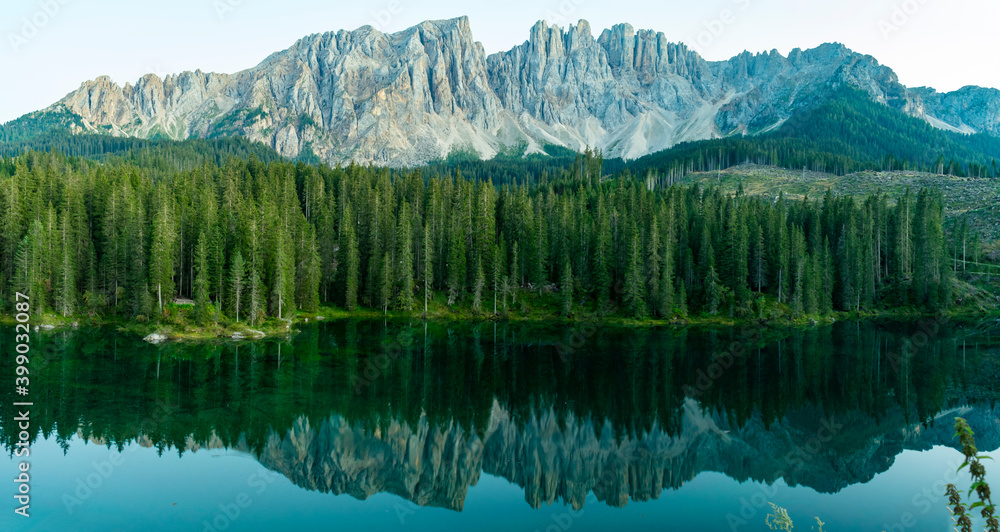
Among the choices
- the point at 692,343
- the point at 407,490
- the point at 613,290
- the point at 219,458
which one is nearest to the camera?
the point at 407,490

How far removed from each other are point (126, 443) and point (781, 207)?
110 meters

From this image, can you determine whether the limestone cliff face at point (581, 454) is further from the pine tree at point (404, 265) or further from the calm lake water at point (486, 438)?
the pine tree at point (404, 265)

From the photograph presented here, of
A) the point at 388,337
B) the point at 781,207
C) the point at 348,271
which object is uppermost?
the point at 781,207

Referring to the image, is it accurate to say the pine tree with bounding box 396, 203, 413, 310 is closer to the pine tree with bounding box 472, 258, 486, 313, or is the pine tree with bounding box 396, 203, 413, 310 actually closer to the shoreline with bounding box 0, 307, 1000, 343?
the shoreline with bounding box 0, 307, 1000, 343

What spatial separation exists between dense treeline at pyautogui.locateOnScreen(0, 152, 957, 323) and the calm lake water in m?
18.5

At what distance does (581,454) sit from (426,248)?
6984 cm

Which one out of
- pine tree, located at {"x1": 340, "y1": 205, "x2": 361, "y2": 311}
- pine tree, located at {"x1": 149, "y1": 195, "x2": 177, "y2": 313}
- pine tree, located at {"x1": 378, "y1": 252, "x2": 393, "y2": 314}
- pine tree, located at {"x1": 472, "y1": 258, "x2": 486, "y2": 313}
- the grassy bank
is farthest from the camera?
pine tree, located at {"x1": 472, "y1": 258, "x2": 486, "y2": 313}

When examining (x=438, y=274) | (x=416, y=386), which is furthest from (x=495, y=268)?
(x=416, y=386)

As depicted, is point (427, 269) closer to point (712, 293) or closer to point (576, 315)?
point (576, 315)

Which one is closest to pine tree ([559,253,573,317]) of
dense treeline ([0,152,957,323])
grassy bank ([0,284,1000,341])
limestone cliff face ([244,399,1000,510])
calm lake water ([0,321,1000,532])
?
dense treeline ([0,152,957,323])

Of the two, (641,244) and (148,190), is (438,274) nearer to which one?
(641,244)

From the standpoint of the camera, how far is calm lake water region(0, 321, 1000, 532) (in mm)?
26125

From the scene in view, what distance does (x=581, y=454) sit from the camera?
3253cm

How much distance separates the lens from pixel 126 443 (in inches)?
1266
